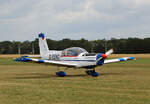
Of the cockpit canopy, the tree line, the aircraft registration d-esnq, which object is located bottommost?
the aircraft registration d-esnq

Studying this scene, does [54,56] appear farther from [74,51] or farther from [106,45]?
[106,45]

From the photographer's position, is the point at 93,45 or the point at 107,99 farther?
the point at 93,45

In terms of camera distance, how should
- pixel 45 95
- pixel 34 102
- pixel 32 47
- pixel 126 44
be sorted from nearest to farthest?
pixel 34 102 → pixel 45 95 → pixel 126 44 → pixel 32 47

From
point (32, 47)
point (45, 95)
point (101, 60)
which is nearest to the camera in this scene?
point (45, 95)

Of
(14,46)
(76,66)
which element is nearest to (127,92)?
(76,66)

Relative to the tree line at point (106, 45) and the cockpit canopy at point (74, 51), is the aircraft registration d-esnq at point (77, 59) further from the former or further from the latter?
the tree line at point (106, 45)

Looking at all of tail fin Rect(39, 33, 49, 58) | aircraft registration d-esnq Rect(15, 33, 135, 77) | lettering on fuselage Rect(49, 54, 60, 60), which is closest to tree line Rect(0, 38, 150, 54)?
tail fin Rect(39, 33, 49, 58)

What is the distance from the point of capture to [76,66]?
19078 mm

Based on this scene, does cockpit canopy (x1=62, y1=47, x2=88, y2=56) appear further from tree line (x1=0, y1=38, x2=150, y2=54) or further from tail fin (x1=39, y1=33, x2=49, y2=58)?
tree line (x1=0, y1=38, x2=150, y2=54)

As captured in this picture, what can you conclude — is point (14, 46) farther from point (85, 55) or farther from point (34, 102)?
point (34, 102)

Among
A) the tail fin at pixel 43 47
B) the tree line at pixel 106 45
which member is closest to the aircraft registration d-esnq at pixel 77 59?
the tail fin at pixel 43 47

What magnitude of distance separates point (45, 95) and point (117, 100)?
101 inches

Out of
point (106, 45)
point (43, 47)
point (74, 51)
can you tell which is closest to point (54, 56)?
point (74, 51)

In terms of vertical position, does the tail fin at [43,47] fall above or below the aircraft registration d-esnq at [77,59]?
above
